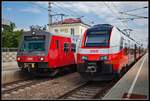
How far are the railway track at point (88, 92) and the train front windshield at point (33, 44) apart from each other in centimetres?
363

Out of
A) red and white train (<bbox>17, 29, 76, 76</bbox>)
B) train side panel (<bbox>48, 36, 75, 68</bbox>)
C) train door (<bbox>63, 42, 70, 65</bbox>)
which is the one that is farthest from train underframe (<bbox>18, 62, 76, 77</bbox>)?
train door (<bbox>63, 42, 70, 65</bbox>)

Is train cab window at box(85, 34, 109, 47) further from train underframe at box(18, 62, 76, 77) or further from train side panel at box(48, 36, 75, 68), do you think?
train underframe at box(18, 62, 76, 77)

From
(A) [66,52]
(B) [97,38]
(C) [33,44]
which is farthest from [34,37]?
(B) [97,38]

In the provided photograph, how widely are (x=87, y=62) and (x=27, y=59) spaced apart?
440 cm

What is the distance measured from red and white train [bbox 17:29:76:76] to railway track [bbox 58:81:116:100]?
116 inches

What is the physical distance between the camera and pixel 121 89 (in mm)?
12688

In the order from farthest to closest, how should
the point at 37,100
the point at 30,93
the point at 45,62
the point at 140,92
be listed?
the point at 45,62 → the point at 30,93 → the point at 140,92 → the point at 37,100

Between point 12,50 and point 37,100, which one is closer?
point 37,100

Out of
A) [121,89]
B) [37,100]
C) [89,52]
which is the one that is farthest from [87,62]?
[37,100]

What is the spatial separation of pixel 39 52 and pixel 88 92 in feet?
18.1

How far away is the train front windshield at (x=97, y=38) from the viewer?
16016 mm

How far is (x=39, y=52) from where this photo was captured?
1869 cm

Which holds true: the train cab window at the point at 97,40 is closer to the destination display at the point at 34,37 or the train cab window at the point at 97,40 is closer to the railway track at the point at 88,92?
the railway track at the point at 88,92

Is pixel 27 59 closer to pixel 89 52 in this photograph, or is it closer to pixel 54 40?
pixel 54 40
